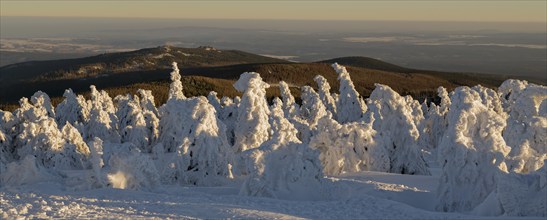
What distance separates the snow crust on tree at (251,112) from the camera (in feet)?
122

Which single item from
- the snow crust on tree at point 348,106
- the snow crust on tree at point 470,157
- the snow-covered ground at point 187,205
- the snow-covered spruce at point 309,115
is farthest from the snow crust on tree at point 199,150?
the snow crust on tree at point 348,106

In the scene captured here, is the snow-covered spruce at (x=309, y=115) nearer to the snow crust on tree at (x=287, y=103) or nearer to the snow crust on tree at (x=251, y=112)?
the snow crust on tree at (x=287, y=103)

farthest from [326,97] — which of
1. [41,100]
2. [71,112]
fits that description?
[41,100]

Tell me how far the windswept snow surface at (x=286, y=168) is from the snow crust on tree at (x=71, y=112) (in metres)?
12.8

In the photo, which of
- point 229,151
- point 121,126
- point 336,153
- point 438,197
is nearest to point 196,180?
point 229,151

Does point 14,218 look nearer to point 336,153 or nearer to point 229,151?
point 229,151

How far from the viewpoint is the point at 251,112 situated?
37906mm

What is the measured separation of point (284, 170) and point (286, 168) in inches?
6.8

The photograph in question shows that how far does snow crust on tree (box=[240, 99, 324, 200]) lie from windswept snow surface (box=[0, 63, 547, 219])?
54 millimetres

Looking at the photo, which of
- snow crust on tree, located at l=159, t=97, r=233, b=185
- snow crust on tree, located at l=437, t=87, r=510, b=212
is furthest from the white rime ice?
snow crust on tree, located at l=437, t=87, r=510, b=212

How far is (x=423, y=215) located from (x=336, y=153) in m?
15.5

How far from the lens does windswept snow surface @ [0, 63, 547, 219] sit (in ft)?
75.9

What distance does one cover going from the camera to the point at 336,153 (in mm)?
38406

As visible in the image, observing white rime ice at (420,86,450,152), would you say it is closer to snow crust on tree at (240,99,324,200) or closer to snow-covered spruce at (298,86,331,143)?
snow-covered spruce at (298,86,331,143)
